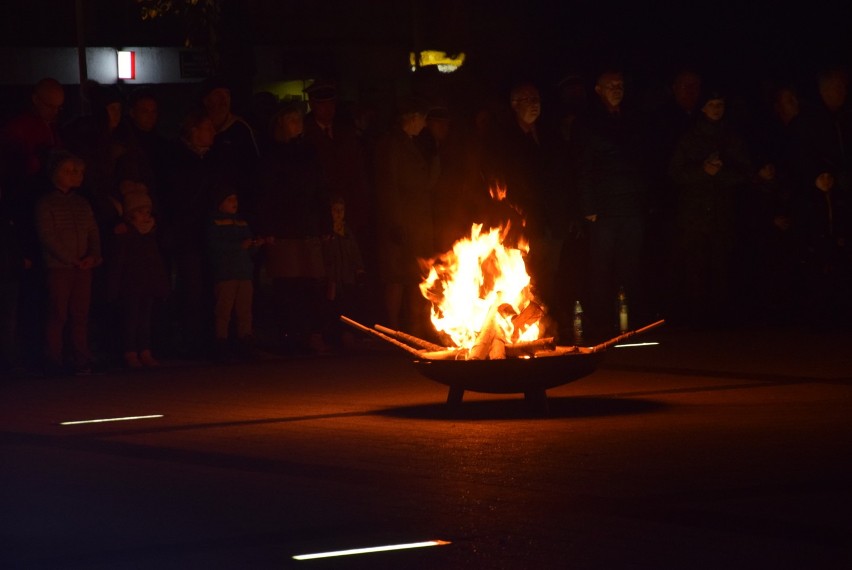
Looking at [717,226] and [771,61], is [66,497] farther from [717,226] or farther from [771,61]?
[771,61]

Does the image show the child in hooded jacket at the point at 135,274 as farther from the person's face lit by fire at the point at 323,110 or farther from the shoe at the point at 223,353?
the person's face lit by fire at the point at 323,110

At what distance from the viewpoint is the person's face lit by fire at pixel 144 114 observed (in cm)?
1686

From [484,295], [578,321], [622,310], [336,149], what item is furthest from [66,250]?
[622,310]

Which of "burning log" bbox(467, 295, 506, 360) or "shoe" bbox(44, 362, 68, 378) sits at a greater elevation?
"burning log" bbox(467, 295, 506, 360)

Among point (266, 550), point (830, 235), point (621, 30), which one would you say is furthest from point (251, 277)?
point (621, 30)

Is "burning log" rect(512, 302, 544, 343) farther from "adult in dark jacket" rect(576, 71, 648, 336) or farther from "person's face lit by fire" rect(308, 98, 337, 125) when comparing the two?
"adult in dark jacket" rect(576, 71, 648, 336)

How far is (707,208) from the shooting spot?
1891 cm

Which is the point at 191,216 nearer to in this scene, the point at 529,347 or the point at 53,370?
the point at 53,370

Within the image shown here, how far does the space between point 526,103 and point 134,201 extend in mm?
4058

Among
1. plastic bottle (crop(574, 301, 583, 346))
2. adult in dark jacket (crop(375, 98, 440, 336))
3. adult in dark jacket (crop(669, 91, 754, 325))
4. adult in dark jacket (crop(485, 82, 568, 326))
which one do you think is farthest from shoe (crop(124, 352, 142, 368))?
adult in dark jacket (crop(669, 91, 754, 325))

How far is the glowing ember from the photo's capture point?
1246cm

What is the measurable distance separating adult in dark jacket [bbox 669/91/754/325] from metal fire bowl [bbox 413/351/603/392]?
23.6ft

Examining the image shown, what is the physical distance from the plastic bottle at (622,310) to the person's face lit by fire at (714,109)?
6.20ft

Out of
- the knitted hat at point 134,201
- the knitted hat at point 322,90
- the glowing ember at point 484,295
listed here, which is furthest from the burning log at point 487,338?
the knitted hat at point 322,90
